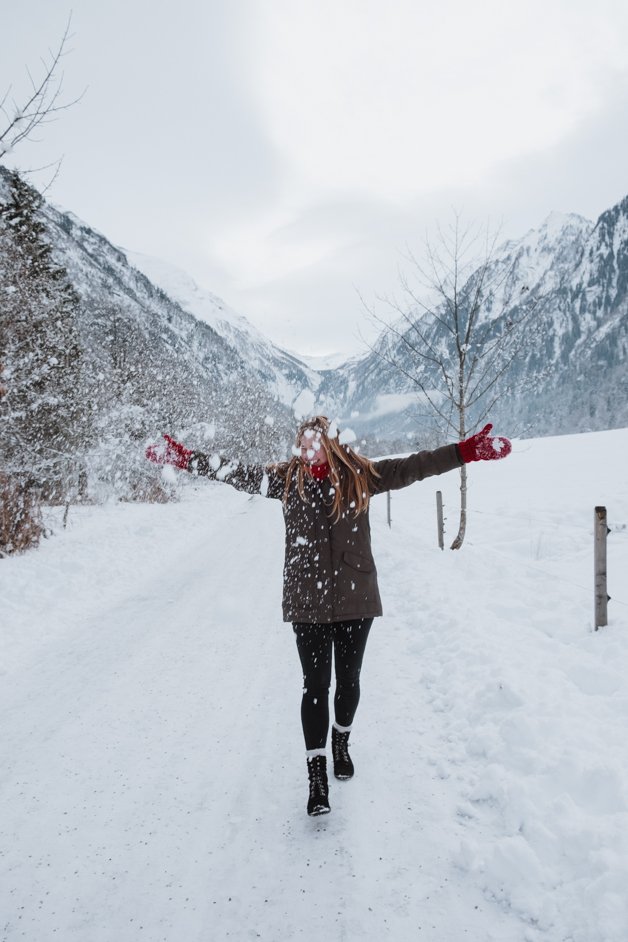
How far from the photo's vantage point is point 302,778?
10.0 feet

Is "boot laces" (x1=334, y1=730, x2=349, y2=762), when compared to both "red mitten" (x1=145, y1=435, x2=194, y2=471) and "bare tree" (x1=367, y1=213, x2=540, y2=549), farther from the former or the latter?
"bare tree" (x1=367, y1=213, x2=540, y2=549)

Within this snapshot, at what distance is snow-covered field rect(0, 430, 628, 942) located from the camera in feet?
6.86

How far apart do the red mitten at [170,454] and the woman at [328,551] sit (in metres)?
0.65

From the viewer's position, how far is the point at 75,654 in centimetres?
536

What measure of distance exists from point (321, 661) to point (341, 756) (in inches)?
28.3

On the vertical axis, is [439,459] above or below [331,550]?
above

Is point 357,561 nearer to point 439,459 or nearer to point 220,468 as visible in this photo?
point 439,459

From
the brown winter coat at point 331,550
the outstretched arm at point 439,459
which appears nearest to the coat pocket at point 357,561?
the brown winter coat at point 331,550

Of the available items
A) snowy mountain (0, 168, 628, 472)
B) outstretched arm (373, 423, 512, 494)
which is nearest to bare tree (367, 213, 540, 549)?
snowy mountain (0, 168, 628, 472)

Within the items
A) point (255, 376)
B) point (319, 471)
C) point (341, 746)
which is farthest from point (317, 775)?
point (255, 376)

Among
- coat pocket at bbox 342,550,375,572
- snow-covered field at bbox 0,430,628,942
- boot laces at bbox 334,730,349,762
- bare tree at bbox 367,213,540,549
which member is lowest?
snow-covered field at bbox 0,430,628,942

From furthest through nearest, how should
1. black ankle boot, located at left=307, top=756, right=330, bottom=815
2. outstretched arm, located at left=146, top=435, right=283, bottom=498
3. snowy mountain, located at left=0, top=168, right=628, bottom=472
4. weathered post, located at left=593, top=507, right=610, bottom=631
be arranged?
1. snowy mountain, located at left=0, top=168, right=628, bottom=472
2. weathered post, located at left=593, top=507, right=610, bottom=631
3. outstretched arm, located at left=146, top=435, right=283, bottom=498
4. black ankle boot, located at left=307, top=756, right=330, bottom=815

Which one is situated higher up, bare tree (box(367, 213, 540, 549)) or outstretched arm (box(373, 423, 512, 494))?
bare tree (box(367, 213, 540, 549))

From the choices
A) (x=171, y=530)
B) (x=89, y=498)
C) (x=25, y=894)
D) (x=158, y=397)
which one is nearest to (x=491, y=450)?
(x=25, y=894)
